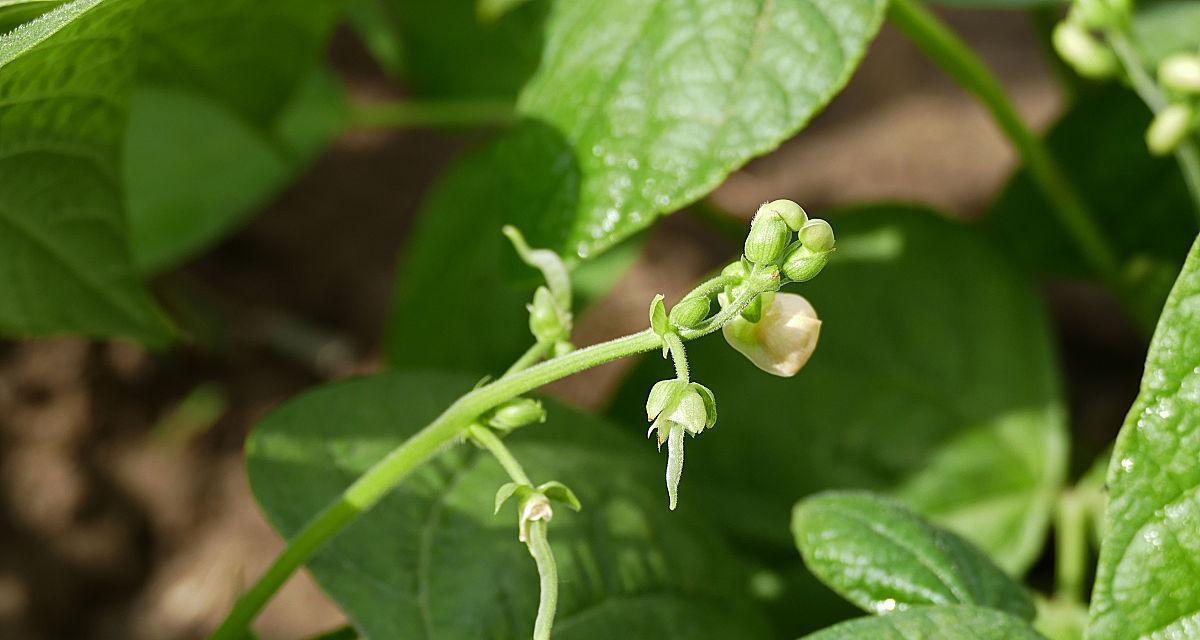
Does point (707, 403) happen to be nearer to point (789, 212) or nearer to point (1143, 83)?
point (789, 212)

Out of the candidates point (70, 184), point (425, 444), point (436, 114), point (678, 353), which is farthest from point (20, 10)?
point (436, 114)

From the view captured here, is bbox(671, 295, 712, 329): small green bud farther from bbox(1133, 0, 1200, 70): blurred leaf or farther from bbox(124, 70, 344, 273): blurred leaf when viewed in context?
bbox(124, 70, 344, 273): blurred leaf

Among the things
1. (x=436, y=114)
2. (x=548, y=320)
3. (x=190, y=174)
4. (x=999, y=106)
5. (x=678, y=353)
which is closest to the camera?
(x=678, y=353)

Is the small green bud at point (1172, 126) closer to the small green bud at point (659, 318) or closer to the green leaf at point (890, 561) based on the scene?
the green leaf at point (890, 561)

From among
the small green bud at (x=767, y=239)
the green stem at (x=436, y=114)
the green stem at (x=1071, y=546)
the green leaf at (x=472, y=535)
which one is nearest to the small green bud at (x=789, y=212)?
the small green bud at (x=767, y=239)

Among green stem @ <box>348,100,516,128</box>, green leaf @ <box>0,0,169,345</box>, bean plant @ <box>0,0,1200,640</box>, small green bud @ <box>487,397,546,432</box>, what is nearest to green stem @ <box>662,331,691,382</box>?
bean plant @ <box>0,0,1200,640</box>

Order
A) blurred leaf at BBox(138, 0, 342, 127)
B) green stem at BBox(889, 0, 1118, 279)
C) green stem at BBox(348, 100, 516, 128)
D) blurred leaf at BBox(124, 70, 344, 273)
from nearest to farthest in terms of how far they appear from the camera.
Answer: green stem at BBox(889, 0, 1118, 279) → blurred leaf at BBox(138, 0, 342, 127) → blurred leaf at BBox(124, 70, 344, 273) → green stem at BBox(348, 100, 516, 128)
